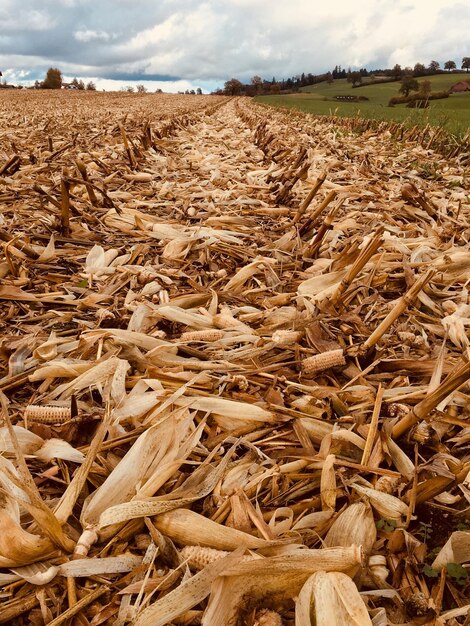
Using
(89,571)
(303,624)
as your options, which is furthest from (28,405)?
(303,624)

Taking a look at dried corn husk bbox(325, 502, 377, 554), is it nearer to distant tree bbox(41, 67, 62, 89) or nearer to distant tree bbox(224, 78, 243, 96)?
distant tree bbox(41, 67, 62, 89)

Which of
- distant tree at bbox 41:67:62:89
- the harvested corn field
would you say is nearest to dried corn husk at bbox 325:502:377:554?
the harvested corn field

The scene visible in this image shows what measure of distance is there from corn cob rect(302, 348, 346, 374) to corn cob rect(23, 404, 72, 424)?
2.86ft

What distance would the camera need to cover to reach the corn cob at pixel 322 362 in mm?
1931

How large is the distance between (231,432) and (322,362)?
496 millimetres

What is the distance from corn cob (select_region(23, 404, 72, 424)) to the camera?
1.63m

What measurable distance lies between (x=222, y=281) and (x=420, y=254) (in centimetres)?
122

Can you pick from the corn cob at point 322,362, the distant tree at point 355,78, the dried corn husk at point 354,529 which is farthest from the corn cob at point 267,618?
the distant tree at point 355,78

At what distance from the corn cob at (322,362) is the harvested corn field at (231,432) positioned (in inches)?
0.4

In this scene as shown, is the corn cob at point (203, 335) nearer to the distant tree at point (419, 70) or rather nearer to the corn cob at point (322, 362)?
the corn cob at point (322, 362)

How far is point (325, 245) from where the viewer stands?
3.49 m

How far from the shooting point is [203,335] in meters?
2.16

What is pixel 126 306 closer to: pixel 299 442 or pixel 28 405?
pixel 28 405

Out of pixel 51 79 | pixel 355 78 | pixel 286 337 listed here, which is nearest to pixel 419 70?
pixel 355 78
